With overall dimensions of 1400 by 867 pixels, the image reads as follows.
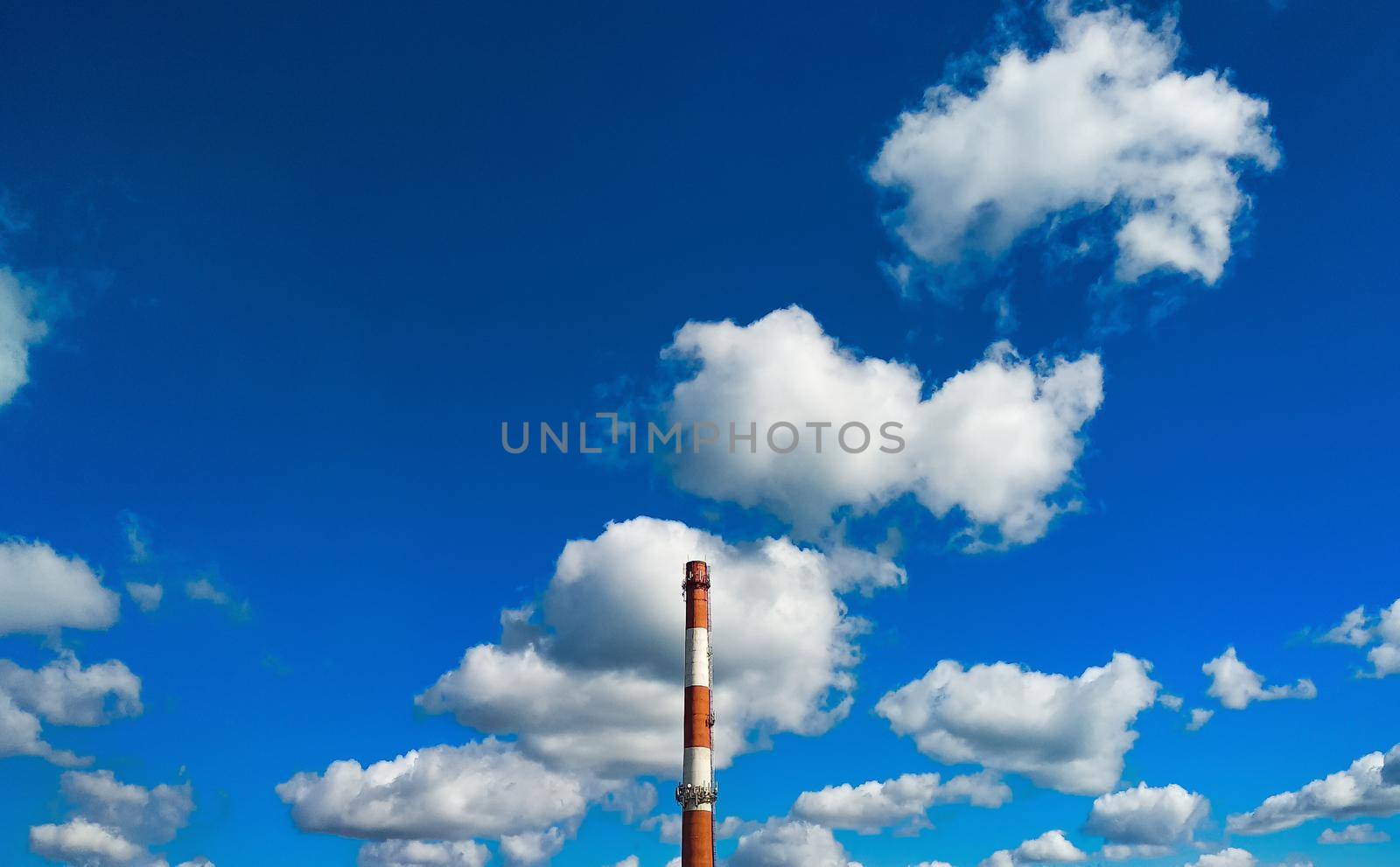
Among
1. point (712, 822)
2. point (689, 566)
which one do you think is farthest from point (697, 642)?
point (712, 822)

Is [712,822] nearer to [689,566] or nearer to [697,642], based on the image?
[697,642]

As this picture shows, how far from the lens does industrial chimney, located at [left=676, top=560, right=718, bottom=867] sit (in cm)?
8856

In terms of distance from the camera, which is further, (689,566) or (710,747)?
(689,566)

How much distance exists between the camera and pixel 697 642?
93.0 meters

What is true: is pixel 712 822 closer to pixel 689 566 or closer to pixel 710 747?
pixel 710 747

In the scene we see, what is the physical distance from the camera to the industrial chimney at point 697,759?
88.6 metres

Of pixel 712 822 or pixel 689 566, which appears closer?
pixel 712 822

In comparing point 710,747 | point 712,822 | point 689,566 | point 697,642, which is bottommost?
point 712,822

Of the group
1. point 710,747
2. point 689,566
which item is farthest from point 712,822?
point 689,566

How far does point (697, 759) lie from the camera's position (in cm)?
8950

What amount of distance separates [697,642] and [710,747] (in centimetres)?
844

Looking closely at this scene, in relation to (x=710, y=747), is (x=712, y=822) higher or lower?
lower

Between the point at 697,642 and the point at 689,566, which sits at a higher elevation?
the point at 689,566

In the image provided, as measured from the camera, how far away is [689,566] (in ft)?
317
